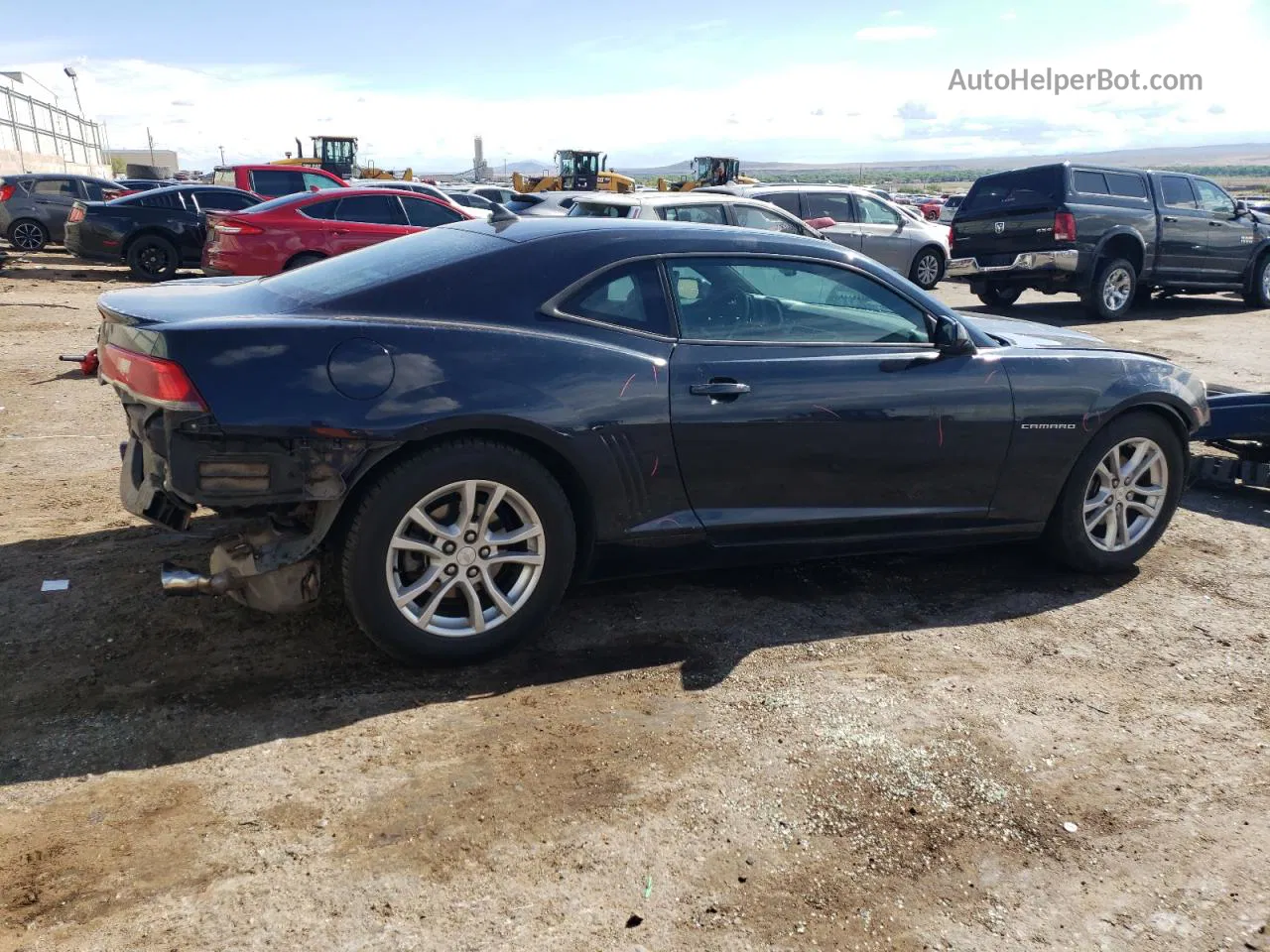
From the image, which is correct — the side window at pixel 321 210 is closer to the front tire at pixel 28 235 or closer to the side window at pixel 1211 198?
the front tire at pixel 28 235

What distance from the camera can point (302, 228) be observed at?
12836 millimetres

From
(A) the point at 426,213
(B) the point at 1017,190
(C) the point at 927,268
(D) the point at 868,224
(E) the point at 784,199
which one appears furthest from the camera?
(C) the point at 927,268

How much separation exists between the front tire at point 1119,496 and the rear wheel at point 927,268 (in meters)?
11.9

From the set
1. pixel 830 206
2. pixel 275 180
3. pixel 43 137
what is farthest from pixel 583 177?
pixel 43 137

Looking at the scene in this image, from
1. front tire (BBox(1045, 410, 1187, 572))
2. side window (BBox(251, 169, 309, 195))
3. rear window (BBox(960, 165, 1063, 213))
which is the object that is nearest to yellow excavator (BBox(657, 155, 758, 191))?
side window (BBox(251, 169, 309, 195))

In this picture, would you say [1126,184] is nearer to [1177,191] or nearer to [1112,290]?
[1177,191]

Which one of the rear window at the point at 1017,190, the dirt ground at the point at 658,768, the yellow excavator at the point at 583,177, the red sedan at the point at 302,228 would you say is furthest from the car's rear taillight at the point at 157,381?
the yellow excavator at the point at 583,177

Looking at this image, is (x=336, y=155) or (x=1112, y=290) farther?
(x=336, y=155)

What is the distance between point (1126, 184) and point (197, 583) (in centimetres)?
1387

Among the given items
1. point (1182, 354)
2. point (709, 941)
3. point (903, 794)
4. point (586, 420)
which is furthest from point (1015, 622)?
point (1182, 354)

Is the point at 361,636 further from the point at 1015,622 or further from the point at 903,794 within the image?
the point at 1015,622

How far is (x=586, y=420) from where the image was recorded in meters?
3.74

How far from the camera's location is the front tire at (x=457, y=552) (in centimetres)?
352

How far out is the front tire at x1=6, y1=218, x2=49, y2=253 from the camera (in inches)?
785
